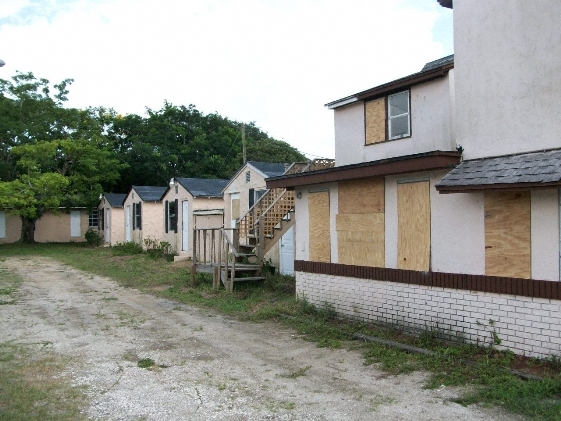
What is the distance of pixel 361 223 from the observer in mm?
10227

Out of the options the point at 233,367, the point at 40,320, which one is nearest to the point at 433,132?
the point at 233,367

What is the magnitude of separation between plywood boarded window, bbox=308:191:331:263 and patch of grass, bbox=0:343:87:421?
217 inches

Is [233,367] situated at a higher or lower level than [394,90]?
lower

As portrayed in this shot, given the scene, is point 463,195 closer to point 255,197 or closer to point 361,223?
point 361,223

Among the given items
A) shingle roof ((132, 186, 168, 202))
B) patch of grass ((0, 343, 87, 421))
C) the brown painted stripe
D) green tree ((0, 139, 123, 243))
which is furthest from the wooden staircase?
green tree ((0, 139, 123, 243))

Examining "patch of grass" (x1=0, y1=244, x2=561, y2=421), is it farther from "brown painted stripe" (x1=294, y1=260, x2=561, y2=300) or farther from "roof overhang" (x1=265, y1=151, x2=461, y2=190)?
"roof overhang" (x1=265, y1=151, x2=461, y2=190)

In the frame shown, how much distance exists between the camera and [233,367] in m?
7.52

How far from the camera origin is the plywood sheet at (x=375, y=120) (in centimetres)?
1049

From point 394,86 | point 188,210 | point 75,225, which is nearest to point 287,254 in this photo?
point 394,86

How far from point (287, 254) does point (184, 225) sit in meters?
8.66

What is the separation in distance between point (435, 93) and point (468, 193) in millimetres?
2397

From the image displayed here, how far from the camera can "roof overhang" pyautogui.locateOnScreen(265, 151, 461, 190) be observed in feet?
27.0

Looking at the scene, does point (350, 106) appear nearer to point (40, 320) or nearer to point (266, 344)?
point (266, 344)

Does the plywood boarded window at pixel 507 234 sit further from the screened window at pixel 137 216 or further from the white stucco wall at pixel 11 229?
the white stucco wall at pixel 11 229
